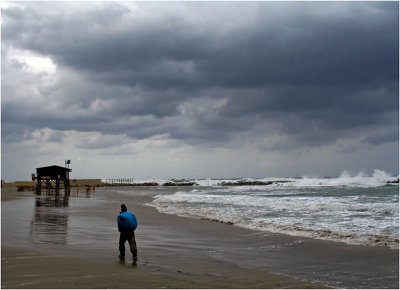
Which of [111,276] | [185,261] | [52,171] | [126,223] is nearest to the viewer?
[111,276]

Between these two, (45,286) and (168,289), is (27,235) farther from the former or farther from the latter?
(168,289)

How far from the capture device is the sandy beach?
714 centimetres

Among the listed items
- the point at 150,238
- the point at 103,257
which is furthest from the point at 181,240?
the point at 103,257

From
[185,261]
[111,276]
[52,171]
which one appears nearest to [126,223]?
[185,261]

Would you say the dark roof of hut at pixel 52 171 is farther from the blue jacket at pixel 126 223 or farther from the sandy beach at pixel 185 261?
the blue jacket at pixel 126 223

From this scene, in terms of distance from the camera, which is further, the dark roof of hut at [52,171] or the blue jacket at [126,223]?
the dark roof of hut at [52,171]

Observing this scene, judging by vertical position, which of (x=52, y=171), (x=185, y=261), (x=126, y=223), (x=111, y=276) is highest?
(x=52, y=171)

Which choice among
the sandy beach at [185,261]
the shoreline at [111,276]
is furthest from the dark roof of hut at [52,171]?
the shoreline at [111,276]

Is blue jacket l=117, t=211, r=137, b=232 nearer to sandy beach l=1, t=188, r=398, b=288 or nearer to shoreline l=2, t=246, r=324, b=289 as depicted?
sandy beach l=1, t=188, r=398, b=288

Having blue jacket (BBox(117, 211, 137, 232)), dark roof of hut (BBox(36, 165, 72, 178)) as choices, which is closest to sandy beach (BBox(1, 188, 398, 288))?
blue jacket (BBox(117, 211, 137, 232))

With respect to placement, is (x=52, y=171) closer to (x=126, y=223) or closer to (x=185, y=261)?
(x=126, y=223)

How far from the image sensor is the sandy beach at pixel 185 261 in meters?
7.14

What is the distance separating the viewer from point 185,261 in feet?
30.9

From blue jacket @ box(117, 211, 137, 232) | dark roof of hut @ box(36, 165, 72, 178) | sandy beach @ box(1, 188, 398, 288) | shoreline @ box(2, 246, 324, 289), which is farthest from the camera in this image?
dark roof of hut @ box(36, 165, 72, 178)
